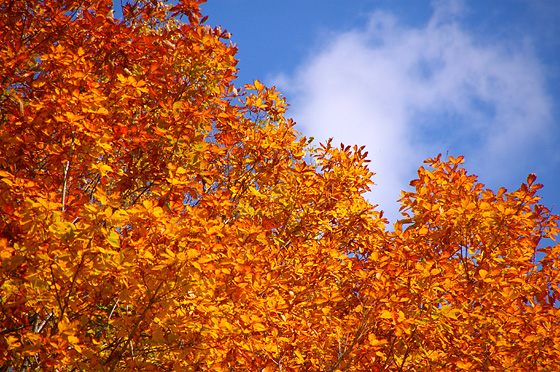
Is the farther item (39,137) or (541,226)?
(541,226)

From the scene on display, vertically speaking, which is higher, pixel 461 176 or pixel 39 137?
pixel 461 176

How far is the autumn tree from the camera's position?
3.09 meters

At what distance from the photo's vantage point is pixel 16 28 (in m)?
4.63

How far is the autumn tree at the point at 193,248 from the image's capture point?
10.1ft

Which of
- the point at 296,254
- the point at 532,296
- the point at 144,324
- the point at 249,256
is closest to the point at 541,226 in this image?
the point at 532,296

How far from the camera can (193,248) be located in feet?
10.8

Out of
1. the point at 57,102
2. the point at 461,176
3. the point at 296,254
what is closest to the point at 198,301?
the point at 296,254

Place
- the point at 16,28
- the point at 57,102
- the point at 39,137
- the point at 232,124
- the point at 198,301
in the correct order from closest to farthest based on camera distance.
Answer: the point at 198,301 → the point at 57,102 → the point at 39,137 → the point at 16,28 → the point at 232,124

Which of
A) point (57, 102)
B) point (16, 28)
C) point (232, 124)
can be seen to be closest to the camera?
point (57, 102)

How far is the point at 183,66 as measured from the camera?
451 cm

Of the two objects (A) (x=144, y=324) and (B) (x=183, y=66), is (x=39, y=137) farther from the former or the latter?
(A) (x=144, y=324)

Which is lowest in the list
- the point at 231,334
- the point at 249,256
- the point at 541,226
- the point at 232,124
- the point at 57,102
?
the point at 231,334

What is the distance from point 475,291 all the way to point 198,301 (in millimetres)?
2700

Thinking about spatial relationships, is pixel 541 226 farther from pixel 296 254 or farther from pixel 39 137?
pixel 39 137
